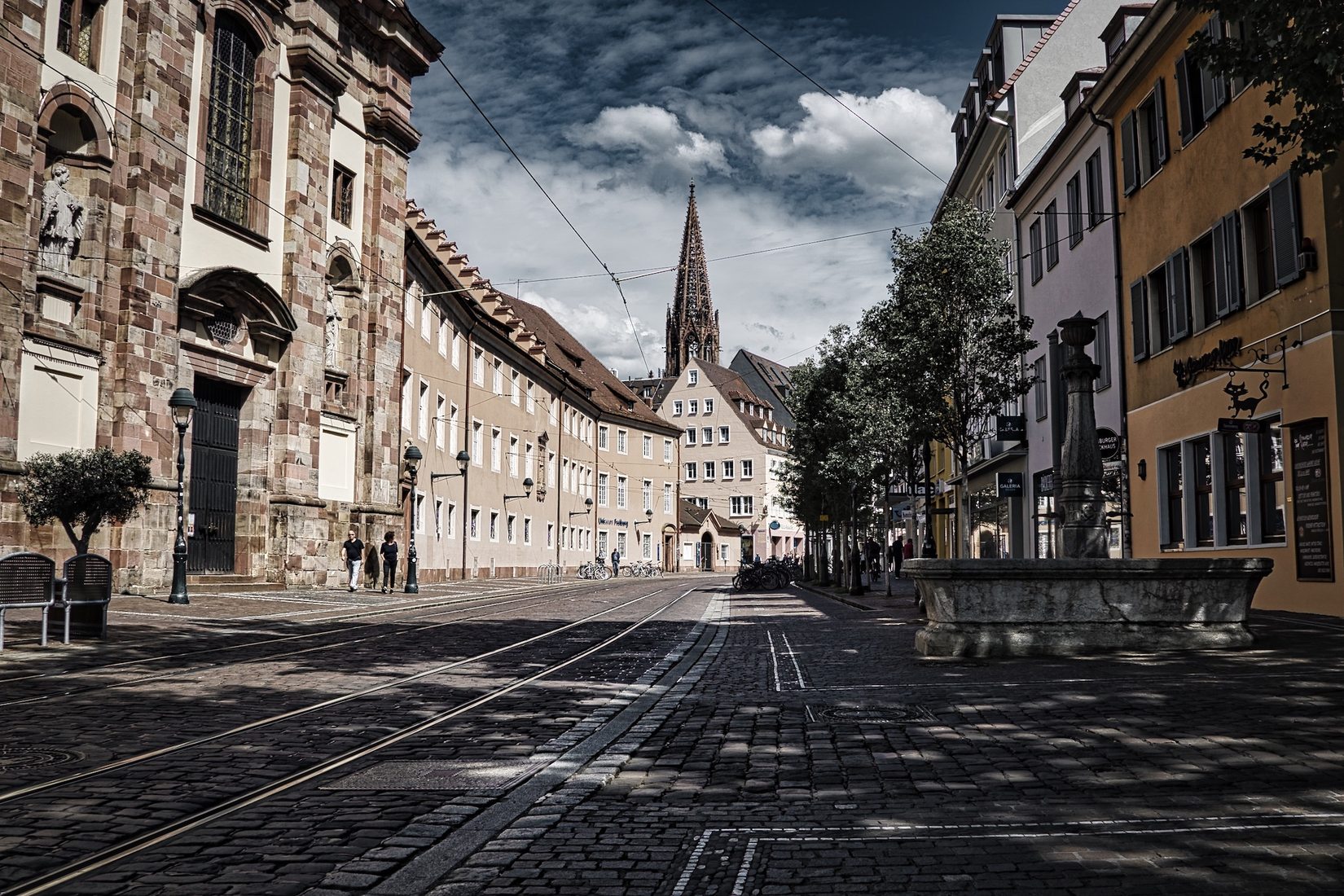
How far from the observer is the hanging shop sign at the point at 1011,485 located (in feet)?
99.8

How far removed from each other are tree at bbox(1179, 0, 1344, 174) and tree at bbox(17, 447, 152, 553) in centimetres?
1647

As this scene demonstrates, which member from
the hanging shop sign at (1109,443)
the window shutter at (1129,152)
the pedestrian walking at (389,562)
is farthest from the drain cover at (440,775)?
the pedestrian walking at (389,562)

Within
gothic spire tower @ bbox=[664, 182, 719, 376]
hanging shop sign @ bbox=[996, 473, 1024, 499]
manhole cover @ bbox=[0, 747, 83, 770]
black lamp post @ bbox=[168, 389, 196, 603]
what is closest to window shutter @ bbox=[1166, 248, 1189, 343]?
hanging shop sign @ bbox=[996, 473, 1024, 499]

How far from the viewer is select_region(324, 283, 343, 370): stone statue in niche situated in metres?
32.7

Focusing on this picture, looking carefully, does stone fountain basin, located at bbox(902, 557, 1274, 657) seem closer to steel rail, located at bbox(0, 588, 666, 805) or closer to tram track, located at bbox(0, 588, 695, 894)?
tram track, located at bbox(0, 588, 695, 894)

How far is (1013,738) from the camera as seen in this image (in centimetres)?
705

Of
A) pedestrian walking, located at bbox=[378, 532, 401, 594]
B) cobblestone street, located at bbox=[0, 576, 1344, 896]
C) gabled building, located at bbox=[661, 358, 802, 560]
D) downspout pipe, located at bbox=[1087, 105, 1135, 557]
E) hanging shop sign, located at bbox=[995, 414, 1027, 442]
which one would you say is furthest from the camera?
gabled building, located at bbox=[661, 358, 802, 560]

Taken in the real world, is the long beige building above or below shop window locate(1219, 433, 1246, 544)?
above

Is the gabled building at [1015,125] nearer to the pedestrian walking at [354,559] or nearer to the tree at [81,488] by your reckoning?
the pedestrian walking at [354,559]

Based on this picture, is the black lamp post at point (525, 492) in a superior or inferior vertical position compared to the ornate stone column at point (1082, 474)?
superior

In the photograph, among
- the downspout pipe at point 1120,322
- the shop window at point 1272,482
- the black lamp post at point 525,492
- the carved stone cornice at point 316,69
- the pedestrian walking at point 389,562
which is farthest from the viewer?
the black lamp post at point 525,492

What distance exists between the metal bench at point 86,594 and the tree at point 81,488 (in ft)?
14.0

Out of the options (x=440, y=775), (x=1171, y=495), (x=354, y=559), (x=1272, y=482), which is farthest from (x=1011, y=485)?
(x=440, y=775)

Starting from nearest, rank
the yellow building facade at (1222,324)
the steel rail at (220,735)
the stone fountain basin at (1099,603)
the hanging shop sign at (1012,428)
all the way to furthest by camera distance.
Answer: the steel rail at (220,735)
the stone fountain basin at (1099,603)
the yellow building facade at (1222,324)
the hanging shop sign at (1012,428)
